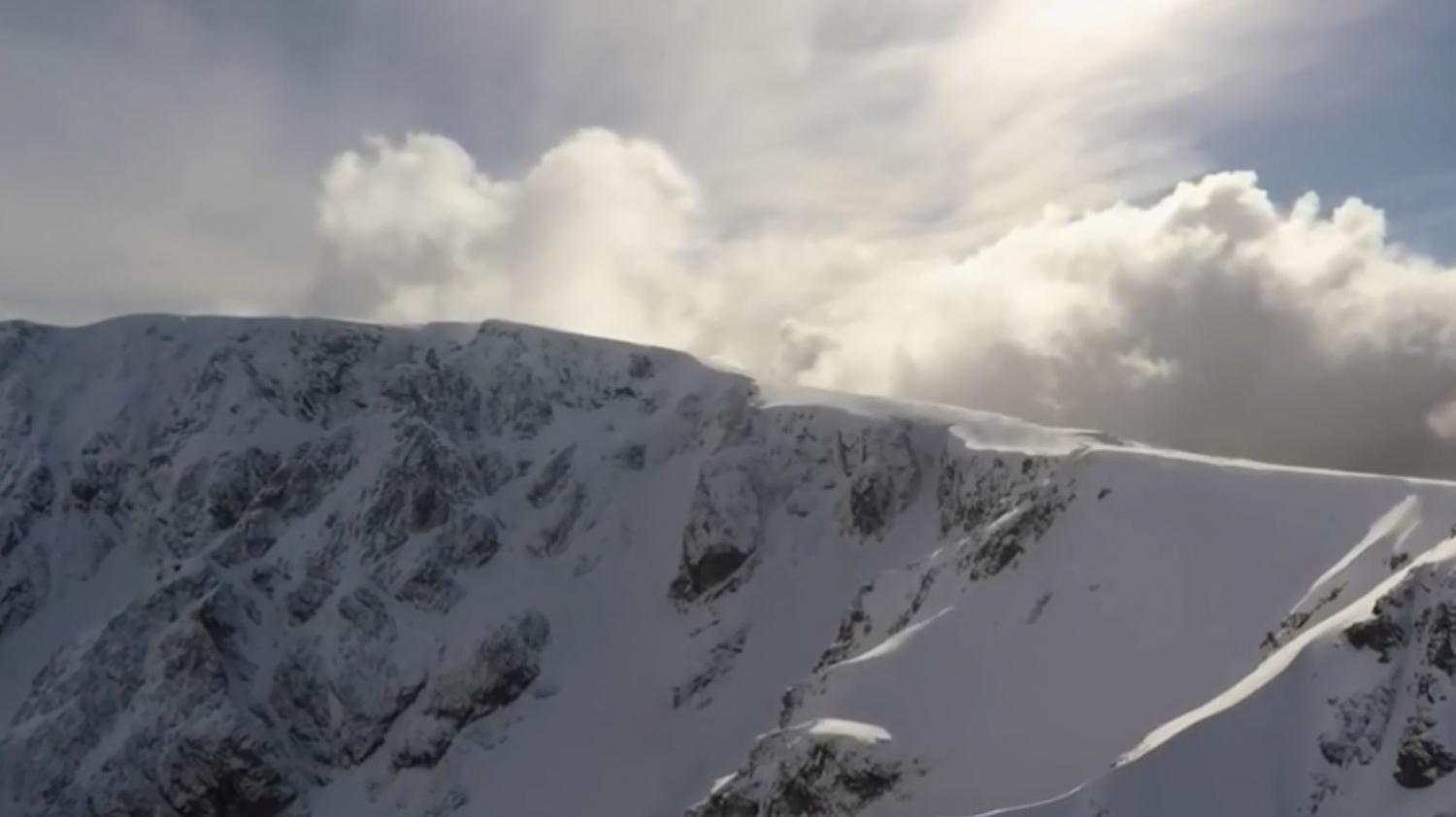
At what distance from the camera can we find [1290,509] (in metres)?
111

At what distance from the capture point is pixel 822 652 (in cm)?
15950

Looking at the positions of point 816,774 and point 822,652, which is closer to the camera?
point 816,774

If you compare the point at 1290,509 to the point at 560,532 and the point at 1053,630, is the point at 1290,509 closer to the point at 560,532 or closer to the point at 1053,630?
the point at 1053,630

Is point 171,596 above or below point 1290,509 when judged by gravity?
below

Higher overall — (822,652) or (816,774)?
(822,652)

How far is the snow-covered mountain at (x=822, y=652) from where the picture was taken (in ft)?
295

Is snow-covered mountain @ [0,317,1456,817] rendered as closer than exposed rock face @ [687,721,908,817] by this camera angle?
Yes

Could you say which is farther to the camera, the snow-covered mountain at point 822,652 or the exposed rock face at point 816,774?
the exposed rock face at point 816,774

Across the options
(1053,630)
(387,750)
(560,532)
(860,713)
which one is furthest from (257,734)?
(1053,630)

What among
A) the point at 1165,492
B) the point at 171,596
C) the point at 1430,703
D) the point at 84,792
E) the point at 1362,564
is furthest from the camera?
the point at 171,596

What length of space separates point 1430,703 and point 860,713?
143 ft

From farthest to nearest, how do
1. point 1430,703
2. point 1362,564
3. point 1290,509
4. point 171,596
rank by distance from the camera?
point 171,596
point 1290,509
point 1362,564
point 1430,703

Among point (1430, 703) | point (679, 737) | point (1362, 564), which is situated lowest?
point (679, 737)

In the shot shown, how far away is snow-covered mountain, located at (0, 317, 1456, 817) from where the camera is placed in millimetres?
89938
